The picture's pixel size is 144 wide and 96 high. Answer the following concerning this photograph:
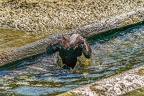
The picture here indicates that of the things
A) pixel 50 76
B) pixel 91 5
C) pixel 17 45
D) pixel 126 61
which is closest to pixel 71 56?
pixel 50 76

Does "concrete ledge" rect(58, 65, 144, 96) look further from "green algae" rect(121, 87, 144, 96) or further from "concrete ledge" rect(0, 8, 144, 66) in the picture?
"concrete ledge" rect(0, 8, 144, 66)

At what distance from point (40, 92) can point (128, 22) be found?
13.3ft

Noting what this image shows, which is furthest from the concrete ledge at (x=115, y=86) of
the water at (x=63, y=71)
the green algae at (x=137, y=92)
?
the water at (x=63, y=71)

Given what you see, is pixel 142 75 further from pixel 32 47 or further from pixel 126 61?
pixel 32 47

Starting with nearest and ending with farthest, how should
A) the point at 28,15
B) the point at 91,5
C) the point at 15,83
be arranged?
the point at 15,83, the point at 28,15, the point at 91,5

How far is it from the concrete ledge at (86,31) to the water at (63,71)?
4.5 inches

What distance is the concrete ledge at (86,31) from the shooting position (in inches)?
240

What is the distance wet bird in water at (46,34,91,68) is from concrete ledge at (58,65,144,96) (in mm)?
1389

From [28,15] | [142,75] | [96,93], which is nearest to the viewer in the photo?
[96,93]

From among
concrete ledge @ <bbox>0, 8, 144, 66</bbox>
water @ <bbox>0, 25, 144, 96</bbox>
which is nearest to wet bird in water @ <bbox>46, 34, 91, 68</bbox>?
water @ <bbox>0, 25, 144, 96</bbox>

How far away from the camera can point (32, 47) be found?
6.50 metres

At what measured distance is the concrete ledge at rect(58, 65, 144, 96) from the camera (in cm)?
368

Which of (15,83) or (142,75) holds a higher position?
(142,75)

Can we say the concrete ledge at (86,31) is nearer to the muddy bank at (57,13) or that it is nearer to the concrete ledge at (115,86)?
the muddy bank at (57,13)
